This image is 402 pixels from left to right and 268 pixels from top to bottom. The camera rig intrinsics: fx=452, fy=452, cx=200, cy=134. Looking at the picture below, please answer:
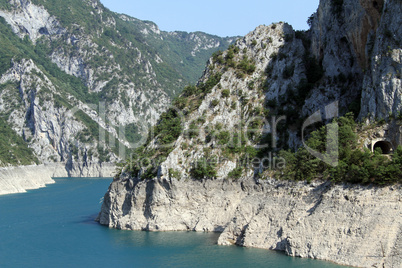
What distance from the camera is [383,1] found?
46.4 meters

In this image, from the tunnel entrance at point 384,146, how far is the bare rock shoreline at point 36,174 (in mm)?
86360

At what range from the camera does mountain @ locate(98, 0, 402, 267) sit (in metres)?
38.1

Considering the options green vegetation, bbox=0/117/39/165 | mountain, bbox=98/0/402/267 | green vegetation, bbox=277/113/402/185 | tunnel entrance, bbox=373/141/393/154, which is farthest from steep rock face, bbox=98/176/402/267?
green vegetation, bbox=0/117/39/165

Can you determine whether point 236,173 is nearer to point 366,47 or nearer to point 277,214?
point 277,214

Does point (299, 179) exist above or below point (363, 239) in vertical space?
above

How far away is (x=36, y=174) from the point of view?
12788cm

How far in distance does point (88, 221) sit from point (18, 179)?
202 ft

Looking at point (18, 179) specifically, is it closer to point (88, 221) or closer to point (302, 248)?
point (88, 221)

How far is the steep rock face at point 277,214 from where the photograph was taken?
35.6m

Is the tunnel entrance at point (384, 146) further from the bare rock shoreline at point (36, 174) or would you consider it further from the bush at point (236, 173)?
the bare rock shoreline at point (36, 174)

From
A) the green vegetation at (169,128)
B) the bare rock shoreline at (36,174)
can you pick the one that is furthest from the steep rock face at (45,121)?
the green vegetation at (169,128)

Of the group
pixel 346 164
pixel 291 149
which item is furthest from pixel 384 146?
pixel 291 149

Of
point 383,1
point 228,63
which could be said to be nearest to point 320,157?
point 383,1

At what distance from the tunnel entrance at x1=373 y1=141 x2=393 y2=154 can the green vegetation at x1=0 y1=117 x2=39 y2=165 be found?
91.6 meters
